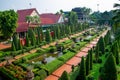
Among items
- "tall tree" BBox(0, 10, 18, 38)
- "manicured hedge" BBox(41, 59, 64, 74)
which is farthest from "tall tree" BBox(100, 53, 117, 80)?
"tall tree" BBox(0, 10, 18, 38)

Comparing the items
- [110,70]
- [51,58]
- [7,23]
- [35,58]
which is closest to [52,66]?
[35,58]

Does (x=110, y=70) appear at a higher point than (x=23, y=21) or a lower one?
lower

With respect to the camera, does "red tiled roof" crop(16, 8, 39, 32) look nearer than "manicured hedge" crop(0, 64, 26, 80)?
No

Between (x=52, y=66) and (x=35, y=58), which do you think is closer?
(x=52, y=66)

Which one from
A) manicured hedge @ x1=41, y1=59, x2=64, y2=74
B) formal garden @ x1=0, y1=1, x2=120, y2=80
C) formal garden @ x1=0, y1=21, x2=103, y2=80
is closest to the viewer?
formal garden @ x1=0, y1=1, x2=120, y2=80

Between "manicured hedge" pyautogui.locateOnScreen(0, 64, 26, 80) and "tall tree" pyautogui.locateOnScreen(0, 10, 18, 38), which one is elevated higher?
"tall tree" pyautogui.locateOnScreen(0, 10, 18, 38)

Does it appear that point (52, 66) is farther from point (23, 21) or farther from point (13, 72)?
point (23, 21)

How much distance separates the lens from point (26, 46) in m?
42.0

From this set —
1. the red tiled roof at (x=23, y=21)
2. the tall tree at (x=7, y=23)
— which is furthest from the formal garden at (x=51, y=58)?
the red tiled roof at (x=23, y=21)

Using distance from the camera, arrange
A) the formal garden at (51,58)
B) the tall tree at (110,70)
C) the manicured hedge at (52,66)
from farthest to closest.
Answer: the manicured hedge at (52,66)
the formal garden at (51,58)
the tall tree at (110,70)

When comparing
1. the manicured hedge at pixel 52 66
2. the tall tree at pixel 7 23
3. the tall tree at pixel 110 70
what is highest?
the tall tree at pixel 7 23

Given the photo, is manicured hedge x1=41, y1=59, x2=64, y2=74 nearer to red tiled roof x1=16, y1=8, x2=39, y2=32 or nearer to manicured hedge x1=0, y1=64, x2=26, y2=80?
manicured hedge x1=0, y1=64, x2=26, y2=80

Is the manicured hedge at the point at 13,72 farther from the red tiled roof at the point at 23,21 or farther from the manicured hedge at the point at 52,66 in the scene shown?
the red tiled roof at the point at 23,21

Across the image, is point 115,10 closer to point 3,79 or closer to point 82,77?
point 82,77
